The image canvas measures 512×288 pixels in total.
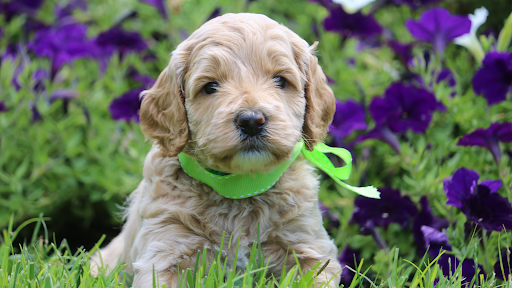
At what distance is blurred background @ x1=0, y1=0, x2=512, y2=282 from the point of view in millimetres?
4309

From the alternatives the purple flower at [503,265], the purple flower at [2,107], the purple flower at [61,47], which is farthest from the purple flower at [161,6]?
the purple flower at [503,265]

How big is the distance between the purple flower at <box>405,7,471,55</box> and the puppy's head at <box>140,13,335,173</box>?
1962 millimetres

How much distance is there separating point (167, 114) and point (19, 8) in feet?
13.7

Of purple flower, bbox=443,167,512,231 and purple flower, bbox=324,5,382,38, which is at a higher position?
purple flower, bbox=324,5,382,38

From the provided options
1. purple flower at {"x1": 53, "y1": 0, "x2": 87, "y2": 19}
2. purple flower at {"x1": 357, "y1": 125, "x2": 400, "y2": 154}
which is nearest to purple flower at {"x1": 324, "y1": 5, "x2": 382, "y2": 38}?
purple flower at {"x1": 357, "y1": 125, "x2": 400, "y2": 154}

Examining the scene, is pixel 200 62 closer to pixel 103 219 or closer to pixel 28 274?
pixel 28 274

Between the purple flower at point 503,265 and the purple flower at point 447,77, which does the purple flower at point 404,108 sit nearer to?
the purple flower at point 447,77

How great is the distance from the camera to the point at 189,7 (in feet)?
21.2

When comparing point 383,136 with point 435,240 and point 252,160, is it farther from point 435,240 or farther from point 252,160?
point 252,160

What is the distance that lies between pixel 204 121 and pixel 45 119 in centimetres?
306

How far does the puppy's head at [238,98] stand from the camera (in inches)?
95.2

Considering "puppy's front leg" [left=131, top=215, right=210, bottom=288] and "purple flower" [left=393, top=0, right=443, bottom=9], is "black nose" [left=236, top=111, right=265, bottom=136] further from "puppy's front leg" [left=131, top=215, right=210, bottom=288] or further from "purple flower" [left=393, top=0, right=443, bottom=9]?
"purple flower" [left=393, top=0, right=443, bottom=9]

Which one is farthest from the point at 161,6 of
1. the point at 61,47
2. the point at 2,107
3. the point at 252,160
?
the point at 252,160

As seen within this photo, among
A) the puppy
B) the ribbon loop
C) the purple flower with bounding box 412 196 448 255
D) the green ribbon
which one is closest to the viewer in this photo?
the puppy
